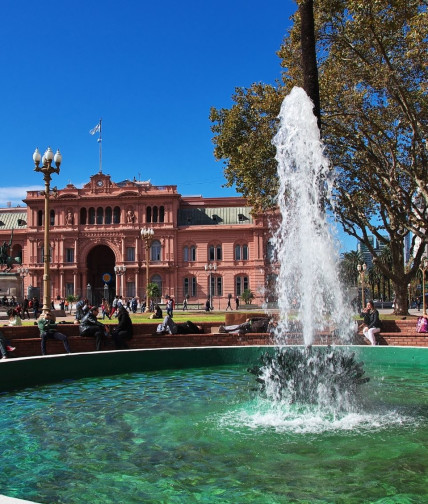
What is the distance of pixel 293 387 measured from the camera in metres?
7.79

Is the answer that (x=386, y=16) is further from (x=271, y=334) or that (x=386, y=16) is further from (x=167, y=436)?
(x=167, y=436)

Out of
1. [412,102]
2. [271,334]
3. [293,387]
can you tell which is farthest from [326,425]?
[412,102]

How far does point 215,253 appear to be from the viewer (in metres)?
60.2

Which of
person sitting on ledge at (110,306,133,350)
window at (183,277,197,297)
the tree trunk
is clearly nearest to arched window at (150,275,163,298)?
window at (183,277,197,297)

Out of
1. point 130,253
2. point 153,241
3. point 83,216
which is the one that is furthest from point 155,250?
point 83,216

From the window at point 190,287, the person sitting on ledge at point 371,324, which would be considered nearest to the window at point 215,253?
the window at point 190,287

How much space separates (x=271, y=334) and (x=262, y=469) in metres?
8.76

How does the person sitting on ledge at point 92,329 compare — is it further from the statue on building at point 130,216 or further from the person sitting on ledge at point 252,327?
the statue on building at point 130,216

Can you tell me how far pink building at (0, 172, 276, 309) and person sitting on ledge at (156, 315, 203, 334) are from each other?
43.2 metres

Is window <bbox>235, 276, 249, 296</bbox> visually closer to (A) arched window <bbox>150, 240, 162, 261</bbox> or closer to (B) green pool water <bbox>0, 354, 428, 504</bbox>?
(A) arched window <bbox>150, 240, 162, 261</bbox>

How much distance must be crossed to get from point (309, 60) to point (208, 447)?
235 inches

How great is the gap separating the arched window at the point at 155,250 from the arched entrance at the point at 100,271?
6.69m

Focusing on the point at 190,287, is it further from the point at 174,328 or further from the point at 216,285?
the point at 174,328

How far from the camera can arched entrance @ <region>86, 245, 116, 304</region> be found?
6316 cm
